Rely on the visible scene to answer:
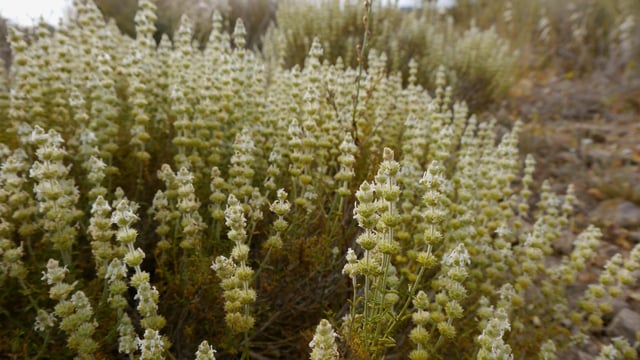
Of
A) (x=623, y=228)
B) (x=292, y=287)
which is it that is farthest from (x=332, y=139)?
(x=623, y=228)

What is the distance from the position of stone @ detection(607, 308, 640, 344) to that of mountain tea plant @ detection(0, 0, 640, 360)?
0.18m

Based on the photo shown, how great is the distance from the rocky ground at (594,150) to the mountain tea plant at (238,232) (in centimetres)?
68

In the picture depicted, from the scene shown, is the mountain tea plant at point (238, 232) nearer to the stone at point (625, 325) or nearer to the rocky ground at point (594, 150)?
the stone at point (625, 325)

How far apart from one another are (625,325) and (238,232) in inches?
94.7

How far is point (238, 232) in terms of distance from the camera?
1461 millimetres

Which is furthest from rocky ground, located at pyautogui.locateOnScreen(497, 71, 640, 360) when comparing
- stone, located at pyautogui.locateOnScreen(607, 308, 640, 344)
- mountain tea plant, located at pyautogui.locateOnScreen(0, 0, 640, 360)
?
mountain tea plant, located at pyautogui.locateOnScreen(0, 0, 640, 360)

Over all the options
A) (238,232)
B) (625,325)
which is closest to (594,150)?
(625,325)

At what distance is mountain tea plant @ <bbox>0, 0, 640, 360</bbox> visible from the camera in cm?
146

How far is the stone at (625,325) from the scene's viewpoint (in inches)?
101

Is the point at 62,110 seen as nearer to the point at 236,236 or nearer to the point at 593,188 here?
the point at 236,236

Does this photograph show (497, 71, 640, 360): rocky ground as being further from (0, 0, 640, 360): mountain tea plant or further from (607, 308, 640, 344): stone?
(0, 0, 640, 360): mountain tea plant

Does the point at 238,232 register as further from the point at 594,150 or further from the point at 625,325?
the point at 594,150

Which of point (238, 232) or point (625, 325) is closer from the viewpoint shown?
point (238, 232)

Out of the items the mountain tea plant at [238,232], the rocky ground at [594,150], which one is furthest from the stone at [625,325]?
the mountain tea plant at [238,232]
